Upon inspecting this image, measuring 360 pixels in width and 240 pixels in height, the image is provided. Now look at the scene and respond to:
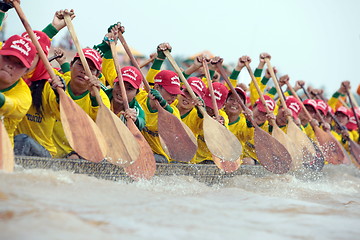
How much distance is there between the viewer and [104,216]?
3.23 metres

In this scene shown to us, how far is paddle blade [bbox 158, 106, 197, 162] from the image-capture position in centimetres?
510

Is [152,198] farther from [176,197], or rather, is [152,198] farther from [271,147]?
[271,147]

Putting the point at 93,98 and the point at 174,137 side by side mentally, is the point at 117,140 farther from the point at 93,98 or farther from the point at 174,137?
the point at 174,137

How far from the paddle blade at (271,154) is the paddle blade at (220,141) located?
1.89ft

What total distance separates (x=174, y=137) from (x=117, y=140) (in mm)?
956

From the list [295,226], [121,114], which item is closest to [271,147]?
[121,114]

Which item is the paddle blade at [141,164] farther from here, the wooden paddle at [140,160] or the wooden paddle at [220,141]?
the wooden paddle at [220,141]

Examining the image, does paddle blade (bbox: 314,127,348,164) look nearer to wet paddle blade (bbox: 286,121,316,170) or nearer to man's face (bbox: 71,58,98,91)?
wet paddle blade (bbox: 286,121,316,170)

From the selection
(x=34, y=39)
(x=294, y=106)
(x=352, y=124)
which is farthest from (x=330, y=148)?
(x=34, y=39)

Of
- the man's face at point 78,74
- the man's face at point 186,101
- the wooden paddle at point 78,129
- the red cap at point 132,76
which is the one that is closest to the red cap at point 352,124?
the man's face at point 186,101

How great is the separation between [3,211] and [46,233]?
1.30ft

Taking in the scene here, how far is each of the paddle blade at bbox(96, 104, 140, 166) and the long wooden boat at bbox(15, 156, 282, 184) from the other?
0.18 m

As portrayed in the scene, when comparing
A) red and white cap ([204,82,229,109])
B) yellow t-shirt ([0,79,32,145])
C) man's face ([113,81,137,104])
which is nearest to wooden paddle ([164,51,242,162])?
red and white cap ([204,82,229,109])

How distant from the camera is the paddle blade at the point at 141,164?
14.6 ft
